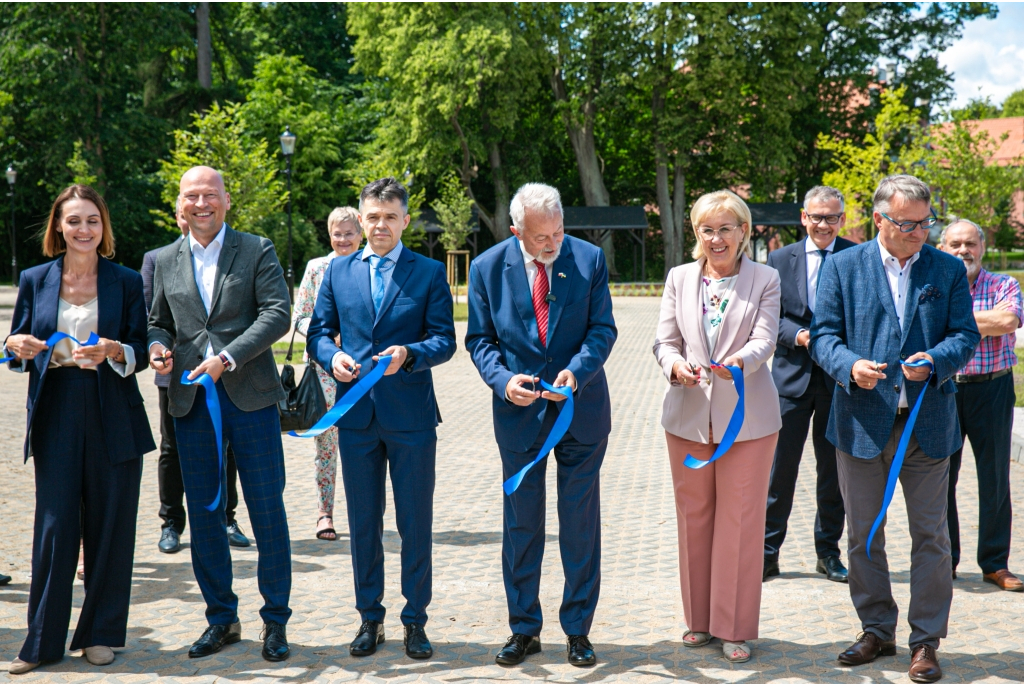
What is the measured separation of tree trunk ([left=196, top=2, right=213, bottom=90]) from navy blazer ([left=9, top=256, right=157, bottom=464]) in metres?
43.5

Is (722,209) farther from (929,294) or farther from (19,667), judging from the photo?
(19,667)

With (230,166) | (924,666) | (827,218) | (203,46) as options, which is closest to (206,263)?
(827,218)

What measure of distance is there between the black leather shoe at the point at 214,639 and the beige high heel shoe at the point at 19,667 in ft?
2.24

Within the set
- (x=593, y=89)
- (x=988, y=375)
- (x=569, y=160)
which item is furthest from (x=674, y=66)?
(x=988, y=375)

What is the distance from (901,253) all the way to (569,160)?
48.2 m

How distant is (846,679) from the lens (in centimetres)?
401

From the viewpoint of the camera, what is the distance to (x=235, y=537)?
634 centimetres

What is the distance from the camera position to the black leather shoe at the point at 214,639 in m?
4.31

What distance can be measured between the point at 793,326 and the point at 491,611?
243cm

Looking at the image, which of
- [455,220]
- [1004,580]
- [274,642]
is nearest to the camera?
[274,642]

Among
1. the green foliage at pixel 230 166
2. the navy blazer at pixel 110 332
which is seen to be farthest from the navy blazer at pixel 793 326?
the green foliage at pixel 230 166

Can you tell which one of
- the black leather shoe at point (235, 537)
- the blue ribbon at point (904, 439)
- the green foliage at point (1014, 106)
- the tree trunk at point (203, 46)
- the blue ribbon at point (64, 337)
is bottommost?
the black leather shoe at point (235, 537)

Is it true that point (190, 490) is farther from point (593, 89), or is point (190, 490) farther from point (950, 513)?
point (593, 89)

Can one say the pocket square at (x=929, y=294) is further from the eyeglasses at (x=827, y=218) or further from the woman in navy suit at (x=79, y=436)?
the woman in navy suit at (x=79, y=436)
